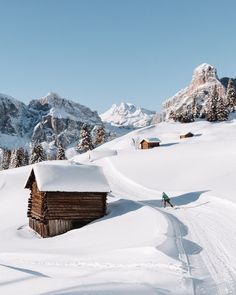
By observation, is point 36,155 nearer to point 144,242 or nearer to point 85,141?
point 85,141

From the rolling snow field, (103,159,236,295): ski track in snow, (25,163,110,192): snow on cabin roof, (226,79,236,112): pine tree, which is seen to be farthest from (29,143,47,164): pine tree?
(103,159,236,295): ski track in snow

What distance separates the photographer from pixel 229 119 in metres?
110

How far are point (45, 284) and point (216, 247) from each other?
870 centimetres

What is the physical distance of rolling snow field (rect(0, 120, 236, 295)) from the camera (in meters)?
10.9

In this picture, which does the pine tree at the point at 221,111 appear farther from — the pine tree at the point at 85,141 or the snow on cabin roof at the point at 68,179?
the snow on cabin roof at the point at 68,179

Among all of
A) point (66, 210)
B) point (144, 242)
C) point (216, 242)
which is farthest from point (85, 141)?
point (216, 242)

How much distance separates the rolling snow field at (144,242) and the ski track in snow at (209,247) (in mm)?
30

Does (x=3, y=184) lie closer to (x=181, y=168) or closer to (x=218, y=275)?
(x=181, y=168)

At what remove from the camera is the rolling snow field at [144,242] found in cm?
1088

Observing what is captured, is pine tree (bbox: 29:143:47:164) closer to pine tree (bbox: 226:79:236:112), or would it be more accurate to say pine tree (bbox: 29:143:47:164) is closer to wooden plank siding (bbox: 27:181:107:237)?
pine tree (bbox: 226:79:236:112)

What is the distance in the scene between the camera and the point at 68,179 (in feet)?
104

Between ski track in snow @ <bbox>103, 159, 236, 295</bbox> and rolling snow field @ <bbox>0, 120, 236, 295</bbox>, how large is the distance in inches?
1.2

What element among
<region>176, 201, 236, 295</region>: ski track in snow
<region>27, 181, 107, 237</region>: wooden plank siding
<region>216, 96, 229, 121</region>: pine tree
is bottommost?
<region>27, 181, 107, 237</region>: wooden plank siding

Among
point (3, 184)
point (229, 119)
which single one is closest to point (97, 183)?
point (3, 184)
